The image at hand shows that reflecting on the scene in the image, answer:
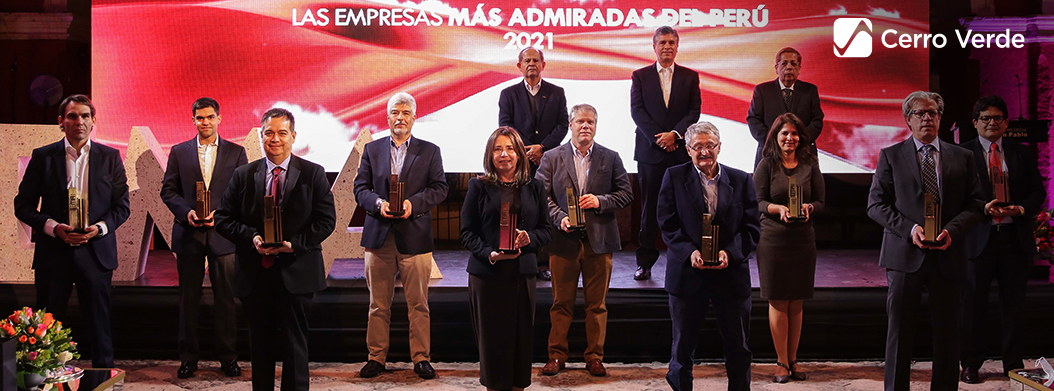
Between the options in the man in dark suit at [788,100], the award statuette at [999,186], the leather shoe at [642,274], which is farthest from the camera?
the leather shoe at [642,274]

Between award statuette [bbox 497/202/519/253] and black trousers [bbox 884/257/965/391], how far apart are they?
1912mm

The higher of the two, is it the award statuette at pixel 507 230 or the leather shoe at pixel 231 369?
the award statuette at pixel 507 230

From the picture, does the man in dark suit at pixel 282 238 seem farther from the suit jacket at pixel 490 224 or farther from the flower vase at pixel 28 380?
the flower vase at pixel 28 380

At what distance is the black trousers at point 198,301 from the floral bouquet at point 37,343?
1.48 m

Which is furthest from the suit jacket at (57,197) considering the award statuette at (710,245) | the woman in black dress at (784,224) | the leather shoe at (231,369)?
the woman in black dress at (784,224)

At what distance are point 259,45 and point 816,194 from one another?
416 centimetres

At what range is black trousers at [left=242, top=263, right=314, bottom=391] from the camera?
339cm

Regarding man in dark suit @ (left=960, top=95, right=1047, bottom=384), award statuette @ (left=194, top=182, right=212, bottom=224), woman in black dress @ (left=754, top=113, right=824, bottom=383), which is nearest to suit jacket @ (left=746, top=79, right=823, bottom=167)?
woman in black dress @ (left=754, top=113, right=824, bottom=383)

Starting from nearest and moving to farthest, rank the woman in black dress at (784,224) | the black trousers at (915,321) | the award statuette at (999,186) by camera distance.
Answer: the black trousers at (915,321)
the award statuette at (999,186)
the woman in black dress at (784,224)

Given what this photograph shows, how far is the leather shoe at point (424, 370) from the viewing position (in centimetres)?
427

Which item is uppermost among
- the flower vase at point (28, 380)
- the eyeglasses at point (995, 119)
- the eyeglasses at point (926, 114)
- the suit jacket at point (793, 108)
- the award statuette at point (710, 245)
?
the suit jacket at point (793, 108)

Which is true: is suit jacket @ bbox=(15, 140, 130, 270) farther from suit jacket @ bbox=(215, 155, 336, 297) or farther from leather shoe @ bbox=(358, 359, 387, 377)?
leather shoe @ bbox=(358, 359, 387, 377)

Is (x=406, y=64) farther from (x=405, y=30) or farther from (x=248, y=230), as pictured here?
(x=248, y=230)

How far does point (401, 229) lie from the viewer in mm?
4215
